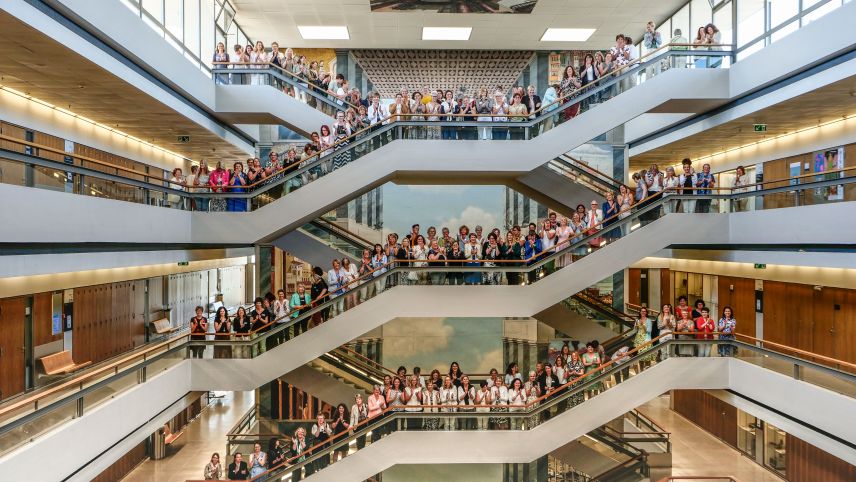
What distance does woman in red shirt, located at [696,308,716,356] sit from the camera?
13039 millimetres

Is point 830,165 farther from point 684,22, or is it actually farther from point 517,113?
point 517,113

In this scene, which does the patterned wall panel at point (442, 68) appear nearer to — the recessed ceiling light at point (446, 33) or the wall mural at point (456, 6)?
the recessed ceiling light at point (446, 33)

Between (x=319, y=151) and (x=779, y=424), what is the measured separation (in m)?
11.1

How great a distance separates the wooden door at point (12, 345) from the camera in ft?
35.3

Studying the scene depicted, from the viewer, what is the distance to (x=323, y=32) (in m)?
19.5

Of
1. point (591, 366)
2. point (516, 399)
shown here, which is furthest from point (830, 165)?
point (516, 399)

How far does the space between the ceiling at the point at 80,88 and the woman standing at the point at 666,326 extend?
1182 cm

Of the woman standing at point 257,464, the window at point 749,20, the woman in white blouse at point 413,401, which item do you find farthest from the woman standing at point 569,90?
the woman standing at point 257,464

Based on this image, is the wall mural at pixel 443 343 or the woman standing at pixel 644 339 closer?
the woman standing at pixel 644 339

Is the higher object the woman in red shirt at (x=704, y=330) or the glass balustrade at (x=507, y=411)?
the woman in red shirt at (x=704, y=330)

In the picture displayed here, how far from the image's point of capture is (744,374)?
12.7 metres

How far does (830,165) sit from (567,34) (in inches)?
358

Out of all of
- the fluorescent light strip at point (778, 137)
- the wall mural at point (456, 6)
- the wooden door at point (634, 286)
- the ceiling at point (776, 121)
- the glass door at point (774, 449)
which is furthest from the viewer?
the wooden door at point (634, 286)

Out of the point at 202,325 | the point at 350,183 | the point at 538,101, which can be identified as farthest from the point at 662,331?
the point at 202,325
